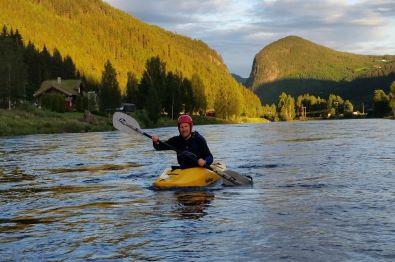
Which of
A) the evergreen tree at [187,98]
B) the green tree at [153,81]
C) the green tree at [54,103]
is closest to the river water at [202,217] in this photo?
the green tree at [54,103]

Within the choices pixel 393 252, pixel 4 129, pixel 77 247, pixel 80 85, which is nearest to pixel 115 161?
pixel 77 247

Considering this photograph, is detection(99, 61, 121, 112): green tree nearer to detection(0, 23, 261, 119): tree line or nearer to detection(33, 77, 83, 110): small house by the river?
detection(0, 23, 261, 119): tree line

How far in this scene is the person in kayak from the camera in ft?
48.9

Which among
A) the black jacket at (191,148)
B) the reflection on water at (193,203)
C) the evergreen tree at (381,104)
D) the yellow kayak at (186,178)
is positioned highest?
the evergreen tree at (381,104)

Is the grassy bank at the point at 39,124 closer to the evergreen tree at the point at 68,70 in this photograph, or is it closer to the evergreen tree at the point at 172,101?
the evergreen tree at the point at 172,101

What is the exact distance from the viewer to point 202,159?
1491 cm

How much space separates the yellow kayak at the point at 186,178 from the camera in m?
14.8

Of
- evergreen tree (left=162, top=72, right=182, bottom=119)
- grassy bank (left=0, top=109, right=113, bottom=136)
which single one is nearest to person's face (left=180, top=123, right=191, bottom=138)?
grassy bank (left=0, top=109, right=113, bottom=136)

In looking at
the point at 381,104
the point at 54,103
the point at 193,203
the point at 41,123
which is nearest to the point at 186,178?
the point at 193,203

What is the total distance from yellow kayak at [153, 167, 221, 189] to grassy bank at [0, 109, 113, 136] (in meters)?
44.5

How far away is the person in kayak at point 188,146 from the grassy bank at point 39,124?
44.2 metres

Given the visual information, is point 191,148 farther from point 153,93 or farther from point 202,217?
point 153,93

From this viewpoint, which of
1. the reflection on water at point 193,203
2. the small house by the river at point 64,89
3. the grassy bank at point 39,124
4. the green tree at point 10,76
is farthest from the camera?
the small house by the river at point 64,89

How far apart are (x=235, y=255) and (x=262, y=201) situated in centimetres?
515
